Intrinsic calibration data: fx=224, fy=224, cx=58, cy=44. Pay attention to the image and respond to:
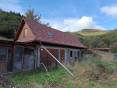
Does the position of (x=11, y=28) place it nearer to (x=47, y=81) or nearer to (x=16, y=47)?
(x=16, y=47)

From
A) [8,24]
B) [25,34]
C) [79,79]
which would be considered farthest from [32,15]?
[79,79]

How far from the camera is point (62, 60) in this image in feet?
80.5

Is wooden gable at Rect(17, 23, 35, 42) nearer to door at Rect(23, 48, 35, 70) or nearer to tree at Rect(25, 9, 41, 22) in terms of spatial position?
door at Rect(23, 48, 35, 70)

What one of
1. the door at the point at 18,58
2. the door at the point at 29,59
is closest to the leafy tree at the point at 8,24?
the door at the point at 29,59

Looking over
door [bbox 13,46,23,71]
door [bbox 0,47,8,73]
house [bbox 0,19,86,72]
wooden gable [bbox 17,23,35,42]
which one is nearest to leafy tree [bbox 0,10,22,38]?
house [bbox 0,19,86,72]

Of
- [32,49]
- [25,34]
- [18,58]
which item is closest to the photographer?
[18,58]

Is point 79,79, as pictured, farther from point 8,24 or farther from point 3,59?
point 8,24

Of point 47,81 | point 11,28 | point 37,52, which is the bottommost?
point 47,81

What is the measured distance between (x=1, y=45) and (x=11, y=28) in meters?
21.6

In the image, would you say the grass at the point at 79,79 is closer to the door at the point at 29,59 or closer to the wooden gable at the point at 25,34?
the door at the point at 29,59

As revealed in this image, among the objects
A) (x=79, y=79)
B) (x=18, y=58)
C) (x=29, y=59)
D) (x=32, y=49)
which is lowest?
(x=79, y=79)

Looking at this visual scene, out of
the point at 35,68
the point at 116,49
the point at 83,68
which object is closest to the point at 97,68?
the point at 83,68

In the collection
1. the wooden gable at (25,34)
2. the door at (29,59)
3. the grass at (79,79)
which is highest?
the wooden gable at (25,34)

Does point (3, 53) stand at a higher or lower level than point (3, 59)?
higher
